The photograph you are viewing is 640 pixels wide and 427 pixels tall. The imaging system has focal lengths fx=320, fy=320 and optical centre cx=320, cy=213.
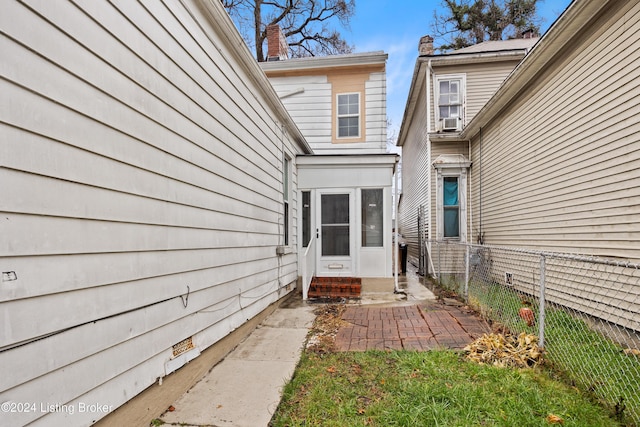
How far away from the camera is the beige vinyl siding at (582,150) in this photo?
13.4 feet

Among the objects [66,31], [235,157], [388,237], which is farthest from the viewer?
[388,237]

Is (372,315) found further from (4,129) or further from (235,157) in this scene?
(4,129)

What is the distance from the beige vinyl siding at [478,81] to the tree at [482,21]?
8.95 m

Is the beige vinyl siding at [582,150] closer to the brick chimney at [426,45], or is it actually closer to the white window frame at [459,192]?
the white window frame at [459,192]

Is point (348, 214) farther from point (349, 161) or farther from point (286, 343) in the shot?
point (286, 343)

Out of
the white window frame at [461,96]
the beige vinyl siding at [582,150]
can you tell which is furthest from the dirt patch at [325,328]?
the white window frame at [461,96]

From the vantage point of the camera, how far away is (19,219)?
4.72 feet

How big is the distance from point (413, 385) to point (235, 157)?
3.03 meters

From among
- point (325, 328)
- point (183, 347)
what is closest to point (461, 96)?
point (325, 328)

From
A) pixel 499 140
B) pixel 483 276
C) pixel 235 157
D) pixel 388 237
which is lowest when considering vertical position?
pixel 483 276

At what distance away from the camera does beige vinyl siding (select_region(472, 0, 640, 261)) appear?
409cm

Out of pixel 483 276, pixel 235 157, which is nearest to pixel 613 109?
pixel 483 276

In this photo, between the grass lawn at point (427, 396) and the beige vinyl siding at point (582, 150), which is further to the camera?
the beige vinyl siding at point (582, 150)

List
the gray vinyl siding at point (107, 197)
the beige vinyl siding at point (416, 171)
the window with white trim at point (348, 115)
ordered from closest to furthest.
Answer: the gray vinyl siding at point (107, 197) → the window with white trim at point (348, 115) → the beige vinyl siding at point (416, 171)
